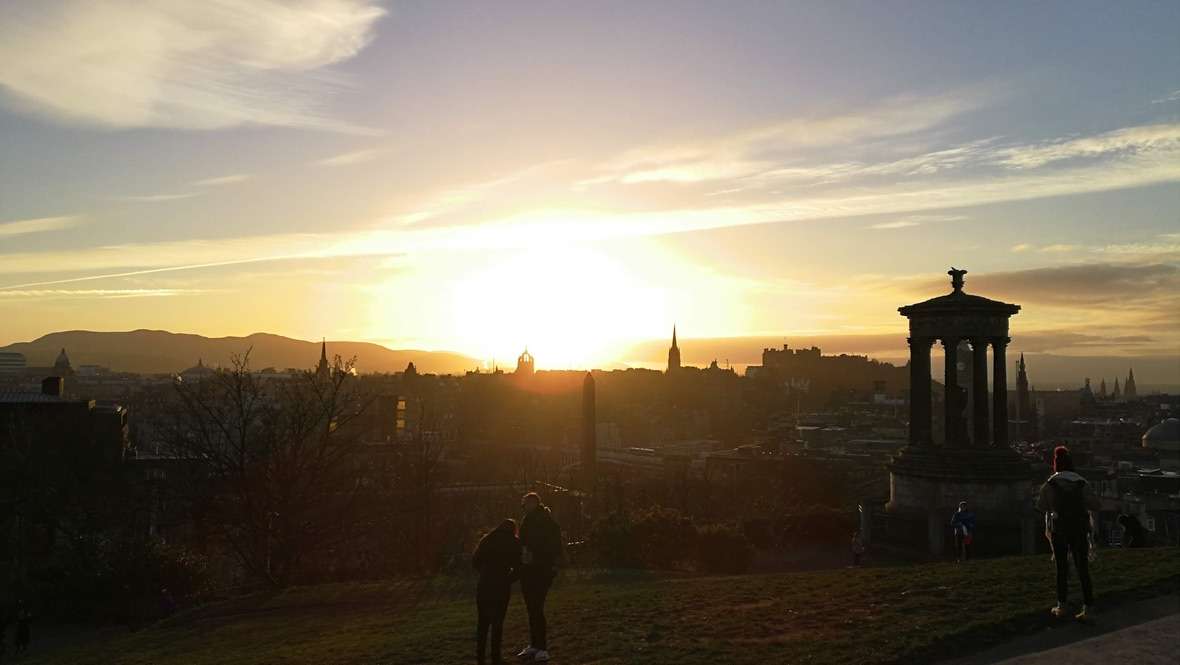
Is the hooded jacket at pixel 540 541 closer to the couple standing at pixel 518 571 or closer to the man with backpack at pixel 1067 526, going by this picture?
the couple standing at pixel 518 571

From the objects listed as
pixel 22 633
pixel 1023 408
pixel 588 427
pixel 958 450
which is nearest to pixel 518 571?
pixel 22 633

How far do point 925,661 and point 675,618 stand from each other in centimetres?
351

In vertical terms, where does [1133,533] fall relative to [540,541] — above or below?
below

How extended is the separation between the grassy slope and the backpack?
3.37 ft

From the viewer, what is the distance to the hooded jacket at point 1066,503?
10.4 metres

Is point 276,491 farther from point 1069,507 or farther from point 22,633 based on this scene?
point 1069,507

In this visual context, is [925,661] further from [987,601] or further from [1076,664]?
[987,601]

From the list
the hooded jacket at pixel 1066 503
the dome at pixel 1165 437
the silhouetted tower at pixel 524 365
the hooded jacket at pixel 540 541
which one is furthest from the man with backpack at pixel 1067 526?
the silhouetted tower at pixel 524 365

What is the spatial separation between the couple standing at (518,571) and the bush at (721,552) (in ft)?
45.2

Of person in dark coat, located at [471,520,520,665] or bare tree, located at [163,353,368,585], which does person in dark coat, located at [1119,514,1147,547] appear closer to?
person in dark coat, located at [471,520,520,665]

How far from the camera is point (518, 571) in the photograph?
967cm

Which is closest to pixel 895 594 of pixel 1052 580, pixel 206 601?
pixel 1052 580

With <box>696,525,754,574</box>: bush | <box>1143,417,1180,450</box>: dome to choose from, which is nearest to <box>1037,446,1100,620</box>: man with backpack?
<box>696,525,754,574</box>: bush

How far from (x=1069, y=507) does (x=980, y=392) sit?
727 inches
